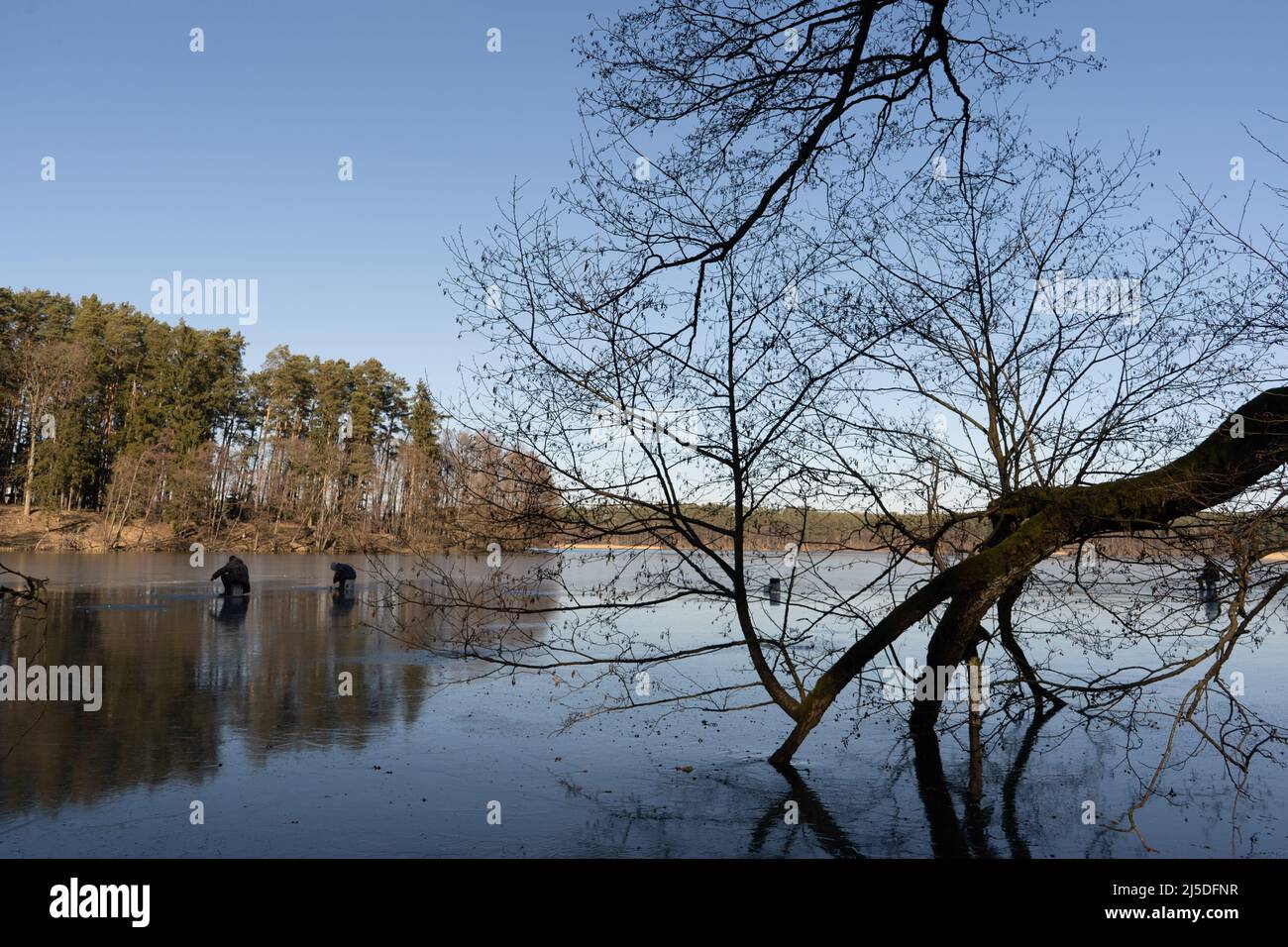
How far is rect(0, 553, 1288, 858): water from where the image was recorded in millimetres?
6383

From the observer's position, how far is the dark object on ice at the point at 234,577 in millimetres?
24516

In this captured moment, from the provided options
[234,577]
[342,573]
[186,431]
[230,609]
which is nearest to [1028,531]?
[230,609]

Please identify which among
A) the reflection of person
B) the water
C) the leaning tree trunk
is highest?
the leaning tree trunk

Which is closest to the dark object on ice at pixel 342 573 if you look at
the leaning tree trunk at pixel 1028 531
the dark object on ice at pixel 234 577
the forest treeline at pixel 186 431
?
the dark object on ice at pixel 234 577

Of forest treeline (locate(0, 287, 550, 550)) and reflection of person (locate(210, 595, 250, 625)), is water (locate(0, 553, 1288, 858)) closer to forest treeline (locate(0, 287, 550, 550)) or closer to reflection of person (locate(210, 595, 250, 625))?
reflection of person (locate(210, 595, 250, 625))

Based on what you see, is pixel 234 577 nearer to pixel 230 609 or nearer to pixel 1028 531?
pixel 230 609

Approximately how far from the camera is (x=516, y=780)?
7922mm

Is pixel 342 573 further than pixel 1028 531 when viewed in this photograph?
Yes

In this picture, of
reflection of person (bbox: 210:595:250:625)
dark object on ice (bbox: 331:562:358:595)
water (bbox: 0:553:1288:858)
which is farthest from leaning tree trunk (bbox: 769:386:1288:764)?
dark object on ice (bbox: 331:562:358:595)

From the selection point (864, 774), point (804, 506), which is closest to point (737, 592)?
point (804, 506)

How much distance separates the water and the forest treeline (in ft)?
143

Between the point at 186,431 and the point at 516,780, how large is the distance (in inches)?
2478
